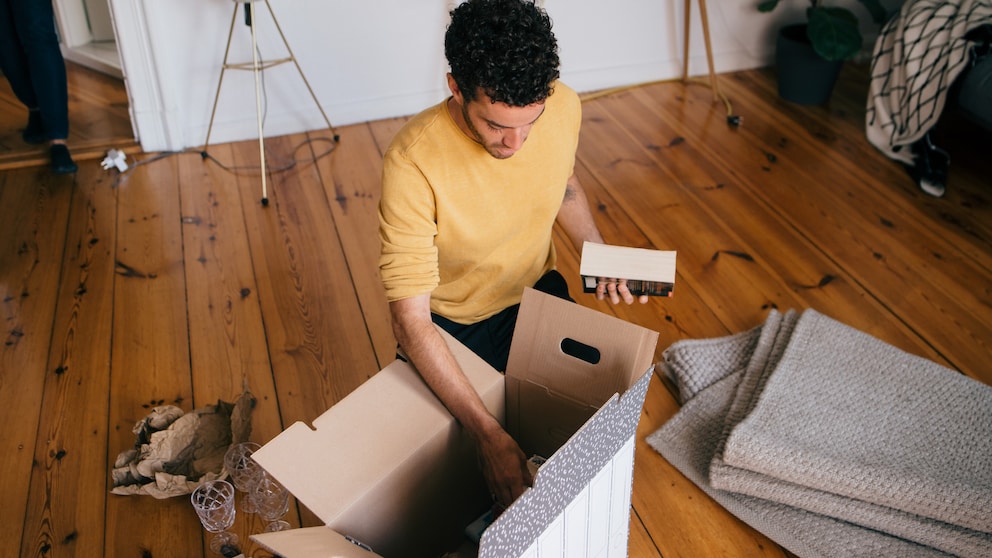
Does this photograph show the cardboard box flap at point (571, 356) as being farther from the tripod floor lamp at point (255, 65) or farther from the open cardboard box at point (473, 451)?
the tripod floor lamp at point (255, 65)

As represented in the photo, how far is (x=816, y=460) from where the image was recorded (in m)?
1.63

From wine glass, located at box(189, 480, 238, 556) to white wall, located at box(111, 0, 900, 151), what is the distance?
1793 millimetres

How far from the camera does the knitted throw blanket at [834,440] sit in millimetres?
1582

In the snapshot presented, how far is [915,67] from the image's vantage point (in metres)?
2.73

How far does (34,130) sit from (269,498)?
2.16 meters

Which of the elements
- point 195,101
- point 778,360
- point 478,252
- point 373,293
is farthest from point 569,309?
point 195,101

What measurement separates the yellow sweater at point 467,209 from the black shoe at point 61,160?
2.00 m

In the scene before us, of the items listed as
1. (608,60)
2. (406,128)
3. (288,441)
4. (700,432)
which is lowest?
(700,432)

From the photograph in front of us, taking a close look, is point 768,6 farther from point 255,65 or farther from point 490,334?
point 490,334

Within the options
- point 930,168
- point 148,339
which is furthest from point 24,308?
point 930,168

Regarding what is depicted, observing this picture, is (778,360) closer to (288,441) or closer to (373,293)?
(373,293)

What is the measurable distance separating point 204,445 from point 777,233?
1.82 metres

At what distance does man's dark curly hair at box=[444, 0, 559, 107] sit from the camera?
115 cm

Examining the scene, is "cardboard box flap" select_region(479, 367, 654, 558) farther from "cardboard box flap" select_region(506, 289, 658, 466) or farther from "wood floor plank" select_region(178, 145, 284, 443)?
"wood floor plank" select_region(178, 145, 284, 443)
